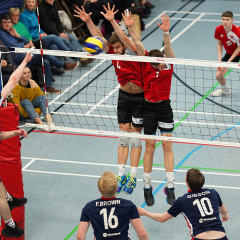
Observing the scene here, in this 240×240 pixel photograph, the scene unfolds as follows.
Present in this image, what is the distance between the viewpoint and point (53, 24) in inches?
493

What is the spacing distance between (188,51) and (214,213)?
9152mm

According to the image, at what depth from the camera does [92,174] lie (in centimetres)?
795

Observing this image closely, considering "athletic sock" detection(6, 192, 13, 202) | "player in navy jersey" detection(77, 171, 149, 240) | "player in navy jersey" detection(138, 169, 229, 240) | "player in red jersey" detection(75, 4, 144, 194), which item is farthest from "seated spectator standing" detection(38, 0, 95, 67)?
"player in navy jersey" detection(77, 171, 149, 240)

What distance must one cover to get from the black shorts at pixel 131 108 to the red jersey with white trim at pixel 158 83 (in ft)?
0.86

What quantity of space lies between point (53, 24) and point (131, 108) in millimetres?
6628

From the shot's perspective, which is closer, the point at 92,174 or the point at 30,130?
the point at 92,174

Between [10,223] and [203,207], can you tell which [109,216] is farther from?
[10,223]

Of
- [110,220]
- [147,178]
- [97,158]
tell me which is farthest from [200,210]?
[97,158]

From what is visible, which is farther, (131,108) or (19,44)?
(19,44)

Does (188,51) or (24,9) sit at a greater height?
(24,9)

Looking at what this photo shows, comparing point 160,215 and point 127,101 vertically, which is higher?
point 127,101

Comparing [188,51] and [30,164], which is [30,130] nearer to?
[30,164]

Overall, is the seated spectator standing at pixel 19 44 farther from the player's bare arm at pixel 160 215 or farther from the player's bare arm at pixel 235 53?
the player's bare arm at pixel 160 215

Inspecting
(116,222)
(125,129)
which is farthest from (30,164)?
(116,222)
